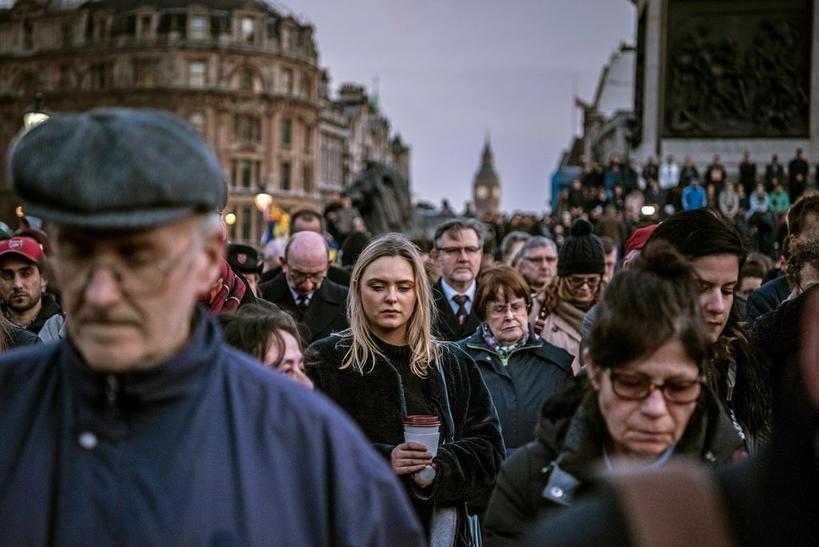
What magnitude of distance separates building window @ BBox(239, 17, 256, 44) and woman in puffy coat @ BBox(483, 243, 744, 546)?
9339 centimetres

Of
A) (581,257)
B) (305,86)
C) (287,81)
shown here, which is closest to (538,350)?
(581,257)

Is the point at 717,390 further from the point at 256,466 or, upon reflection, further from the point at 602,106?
the point at 602,106

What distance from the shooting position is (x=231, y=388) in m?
2.34

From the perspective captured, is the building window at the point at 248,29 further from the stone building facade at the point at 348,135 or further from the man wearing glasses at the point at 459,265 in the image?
the man wearing glasses at the point at 459,265

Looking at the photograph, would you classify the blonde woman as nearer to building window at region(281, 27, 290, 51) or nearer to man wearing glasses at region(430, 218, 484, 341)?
man wearing glasses at region(430, 218, 484, 341)

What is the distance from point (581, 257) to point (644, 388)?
15.1ft

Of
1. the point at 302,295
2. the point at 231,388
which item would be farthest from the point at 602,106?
the point at 231,388

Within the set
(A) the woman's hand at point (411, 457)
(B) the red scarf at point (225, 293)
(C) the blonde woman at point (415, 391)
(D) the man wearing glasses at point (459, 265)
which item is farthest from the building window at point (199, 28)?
(A) the woman's hand at point (411, 457)

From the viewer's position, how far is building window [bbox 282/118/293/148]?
316ft

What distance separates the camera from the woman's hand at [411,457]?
4.88m

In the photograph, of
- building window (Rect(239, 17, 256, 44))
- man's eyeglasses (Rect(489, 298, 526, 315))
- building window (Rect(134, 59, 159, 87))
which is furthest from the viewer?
building window (Rect(239, 17, 256, 44))

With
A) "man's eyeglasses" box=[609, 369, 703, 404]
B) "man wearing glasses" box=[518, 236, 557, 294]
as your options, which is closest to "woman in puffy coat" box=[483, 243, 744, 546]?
"man's eyeglasses" box=[609, 369, 703, 404]

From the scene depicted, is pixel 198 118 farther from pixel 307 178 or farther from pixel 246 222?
pixel 307 178

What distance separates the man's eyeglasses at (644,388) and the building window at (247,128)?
9260 centimetres
